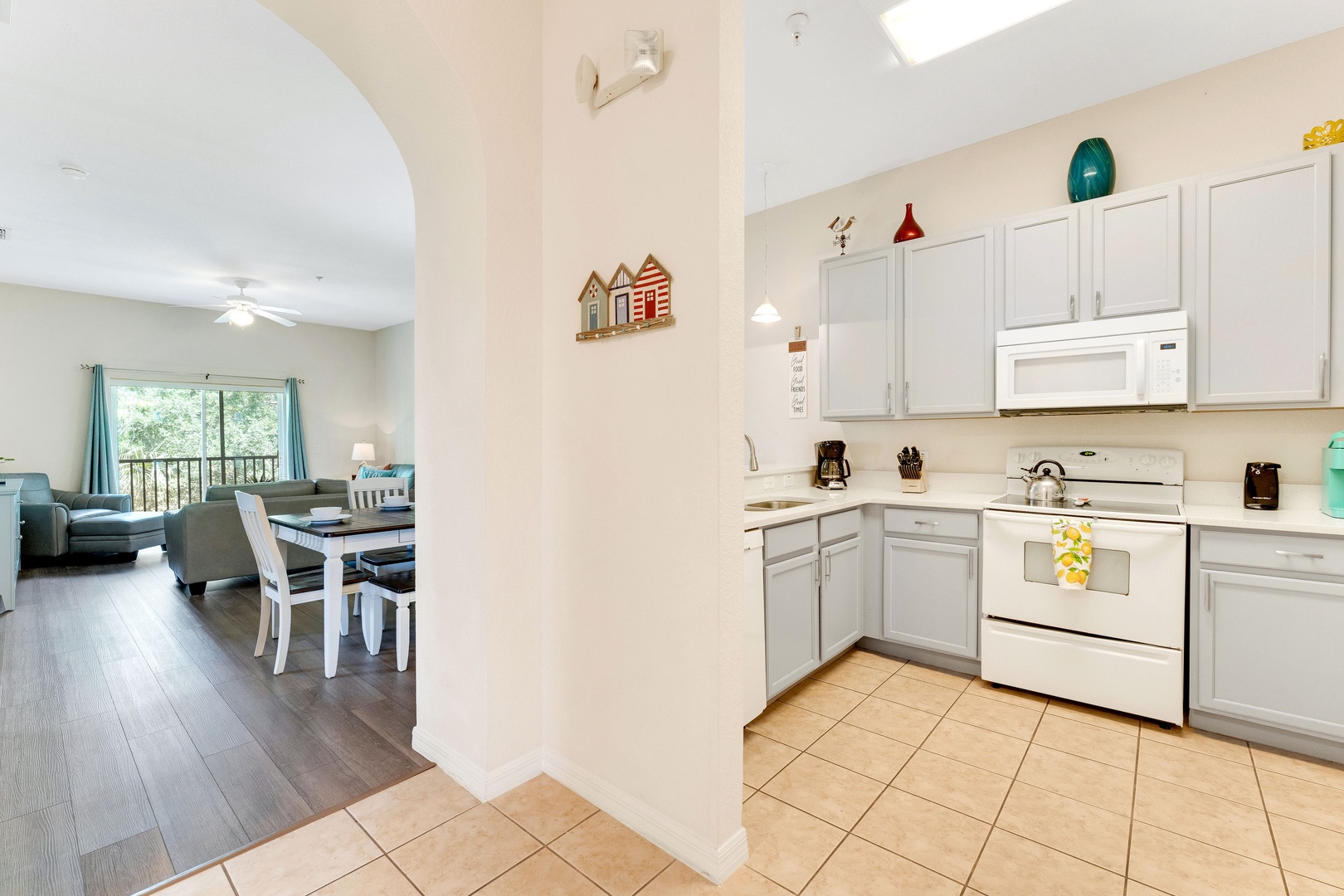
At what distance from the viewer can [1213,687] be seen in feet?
7.40

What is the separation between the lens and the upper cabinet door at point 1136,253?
2.51m

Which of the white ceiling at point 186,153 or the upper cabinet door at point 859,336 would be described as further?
the upper cabinet door at point 859,336

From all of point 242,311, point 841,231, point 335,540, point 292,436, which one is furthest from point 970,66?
point 292,436

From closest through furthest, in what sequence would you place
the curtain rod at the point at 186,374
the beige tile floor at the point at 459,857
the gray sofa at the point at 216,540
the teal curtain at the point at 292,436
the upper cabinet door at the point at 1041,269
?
the beige tile floor at the point at 459,857
the upper cabinet door at the point at 1041,269
the gray sofa at the point at 216,540
the curtain rod at the point at 186,374
the teal curtain at the point at 292,436

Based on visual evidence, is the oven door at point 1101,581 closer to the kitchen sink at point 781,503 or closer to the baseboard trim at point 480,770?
the kitchen sink at point 781,503

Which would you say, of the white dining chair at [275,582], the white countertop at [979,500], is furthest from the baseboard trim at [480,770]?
the white dining chair at [275,582]

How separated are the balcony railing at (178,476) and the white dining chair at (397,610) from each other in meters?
5.44

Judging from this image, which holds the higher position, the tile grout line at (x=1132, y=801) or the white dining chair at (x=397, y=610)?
the white dining chair at (x=397, y=610)

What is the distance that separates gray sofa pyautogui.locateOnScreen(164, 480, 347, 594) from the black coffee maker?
5.54 m

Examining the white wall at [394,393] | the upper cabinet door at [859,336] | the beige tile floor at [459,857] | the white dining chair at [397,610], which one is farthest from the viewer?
the white wall at [394,393]

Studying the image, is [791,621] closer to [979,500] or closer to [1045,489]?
[979,500]

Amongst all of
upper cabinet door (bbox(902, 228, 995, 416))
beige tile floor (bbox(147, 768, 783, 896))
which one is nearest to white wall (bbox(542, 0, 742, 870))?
beige tile floor (bbox(147, 768, 783, 896))

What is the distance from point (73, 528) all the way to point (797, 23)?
7.22 m

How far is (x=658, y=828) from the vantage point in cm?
170
